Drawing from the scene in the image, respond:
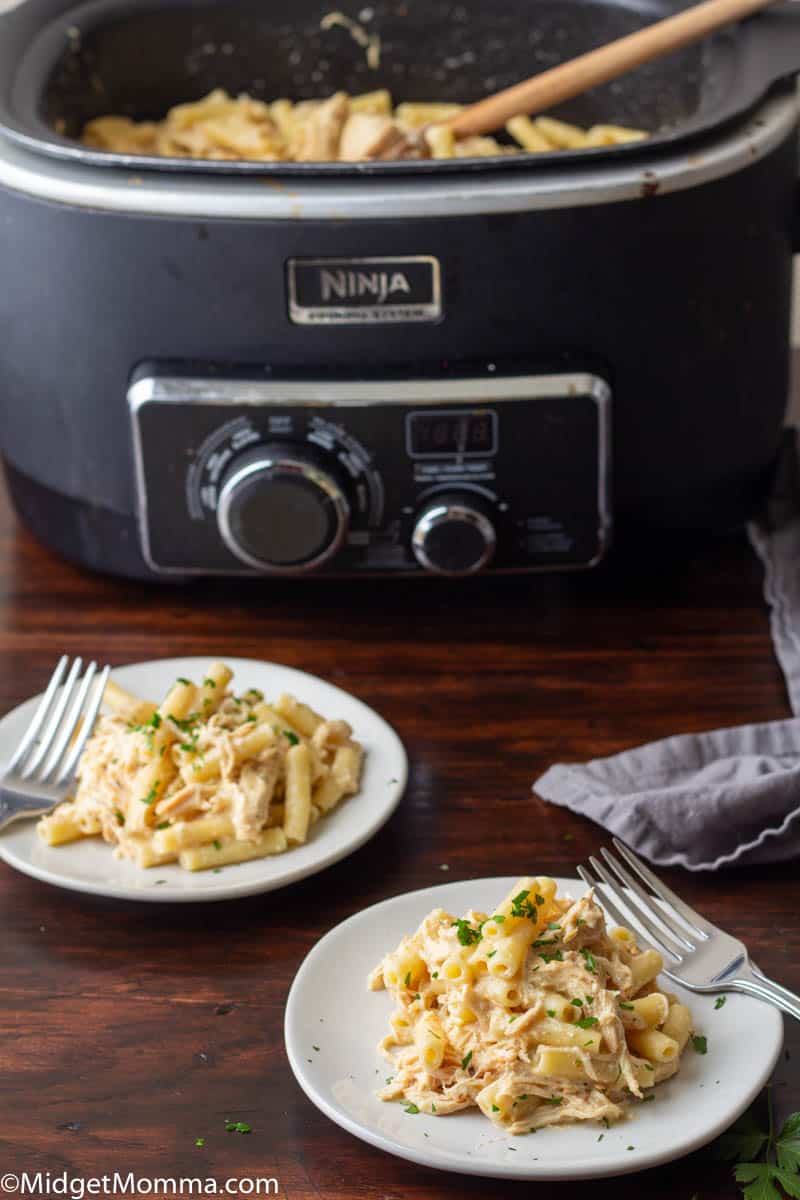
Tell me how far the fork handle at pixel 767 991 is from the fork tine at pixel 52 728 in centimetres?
45

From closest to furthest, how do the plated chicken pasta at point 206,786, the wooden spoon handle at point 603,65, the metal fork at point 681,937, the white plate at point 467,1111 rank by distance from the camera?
the white plate at point 467,1111
the metal fork at point 681,937
the plated chicken pasta at point 206,786
the wooden spoon handle at point 603,65

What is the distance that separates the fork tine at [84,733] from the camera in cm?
99

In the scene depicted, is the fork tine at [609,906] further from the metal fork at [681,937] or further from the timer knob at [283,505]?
the timer knob at [283,505]

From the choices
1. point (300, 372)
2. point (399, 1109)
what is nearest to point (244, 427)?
point (300, 372)

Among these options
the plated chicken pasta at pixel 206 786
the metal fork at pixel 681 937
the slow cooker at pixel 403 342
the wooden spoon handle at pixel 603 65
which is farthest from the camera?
the wooden spoon handle at pixel 603 65

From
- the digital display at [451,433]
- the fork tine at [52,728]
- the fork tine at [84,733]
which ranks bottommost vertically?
the fork tine at [52,728]

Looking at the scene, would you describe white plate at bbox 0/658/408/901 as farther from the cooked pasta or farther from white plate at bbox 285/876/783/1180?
the cooked pasta

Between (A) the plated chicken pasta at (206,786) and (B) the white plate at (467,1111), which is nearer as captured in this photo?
(B) the white plate at (467,1111)

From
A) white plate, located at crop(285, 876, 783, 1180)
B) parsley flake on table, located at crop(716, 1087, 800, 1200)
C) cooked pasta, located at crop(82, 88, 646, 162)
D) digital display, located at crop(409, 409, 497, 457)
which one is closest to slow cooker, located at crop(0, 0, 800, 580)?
digital display, located at crop(409, 409, 497, 457)

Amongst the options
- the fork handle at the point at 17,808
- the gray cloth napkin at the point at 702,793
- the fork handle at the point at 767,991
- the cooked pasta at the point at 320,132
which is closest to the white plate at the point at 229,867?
the fork handle at the point at 17,808

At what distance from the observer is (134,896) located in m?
0.90

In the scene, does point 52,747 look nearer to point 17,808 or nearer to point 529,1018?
point 17,808

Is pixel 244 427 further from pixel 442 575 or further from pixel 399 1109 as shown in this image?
pixel 399 1109

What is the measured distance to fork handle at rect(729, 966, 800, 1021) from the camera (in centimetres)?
Result: 80
